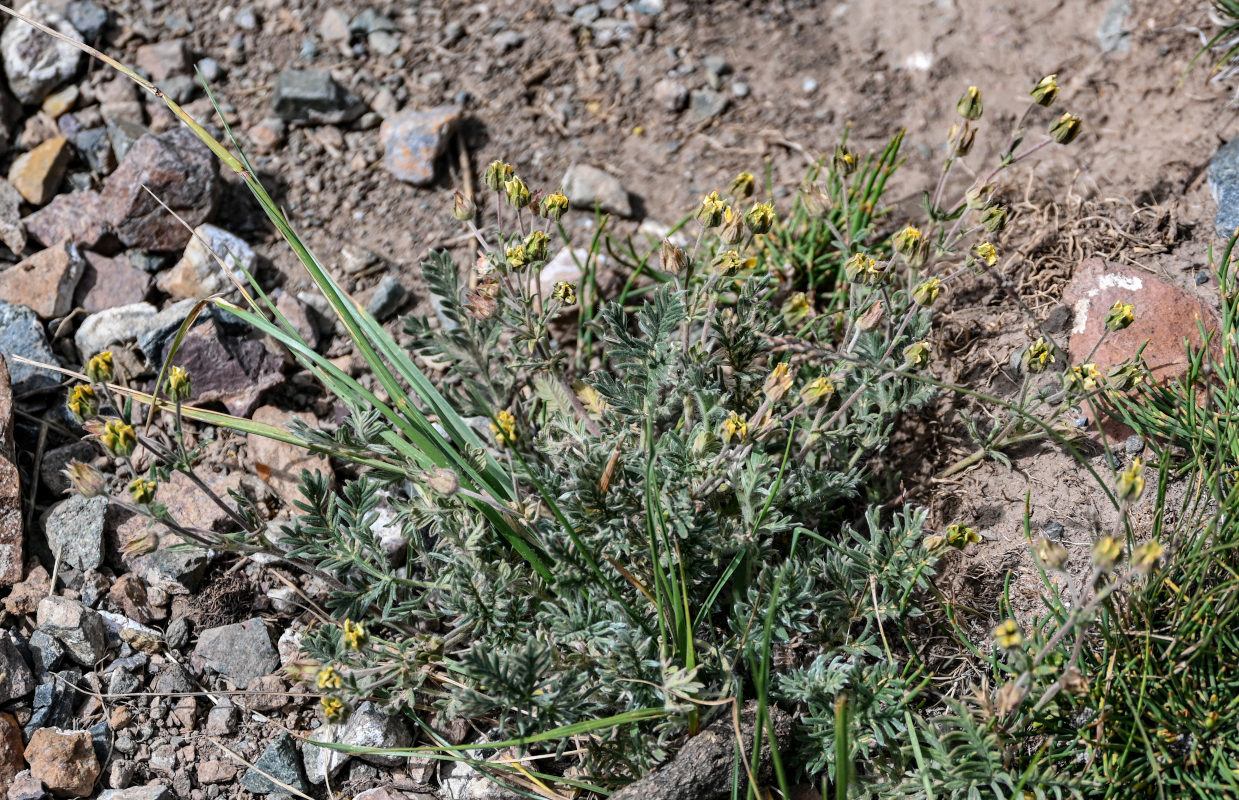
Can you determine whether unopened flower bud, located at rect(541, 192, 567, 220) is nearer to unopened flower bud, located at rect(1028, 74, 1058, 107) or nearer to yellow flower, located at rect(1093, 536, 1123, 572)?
unopened flower bud, located at rect(1028, 74, 1058, 107)

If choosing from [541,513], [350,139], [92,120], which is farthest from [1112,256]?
[92,120]

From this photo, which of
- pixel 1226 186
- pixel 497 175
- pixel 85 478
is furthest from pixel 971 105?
pixel 85 478

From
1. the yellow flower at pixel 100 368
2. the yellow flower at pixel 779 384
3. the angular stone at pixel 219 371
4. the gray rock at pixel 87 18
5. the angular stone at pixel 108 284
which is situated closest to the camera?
the yellow flower at pixel 100 368

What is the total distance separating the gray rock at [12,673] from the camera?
2660 millimetres

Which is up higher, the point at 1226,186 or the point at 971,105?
the point at 971,105

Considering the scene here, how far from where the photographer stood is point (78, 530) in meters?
2.99

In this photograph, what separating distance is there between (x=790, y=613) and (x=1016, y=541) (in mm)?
814

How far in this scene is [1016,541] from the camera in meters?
2.89

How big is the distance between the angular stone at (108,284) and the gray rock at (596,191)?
172 cm

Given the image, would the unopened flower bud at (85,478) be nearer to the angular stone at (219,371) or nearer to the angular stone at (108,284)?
the angular stone at (219,371)

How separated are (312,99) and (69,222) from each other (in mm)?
1111

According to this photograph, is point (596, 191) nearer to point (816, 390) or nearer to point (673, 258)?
point (673, 258)

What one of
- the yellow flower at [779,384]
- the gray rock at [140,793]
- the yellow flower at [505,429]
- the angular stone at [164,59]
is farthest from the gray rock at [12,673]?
the angular stone at [164,59]

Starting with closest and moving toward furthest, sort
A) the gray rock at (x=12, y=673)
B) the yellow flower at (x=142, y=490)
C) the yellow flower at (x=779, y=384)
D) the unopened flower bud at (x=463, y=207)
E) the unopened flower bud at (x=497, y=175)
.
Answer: the yellow flower at (x=142, y=490) < the yellow flower at (x=779, y=384) < the gray rock at (x=12, y=673) < the unopened flower bud at (x=497, y=175) < the unopened flower bud at (x=463, y=207)
